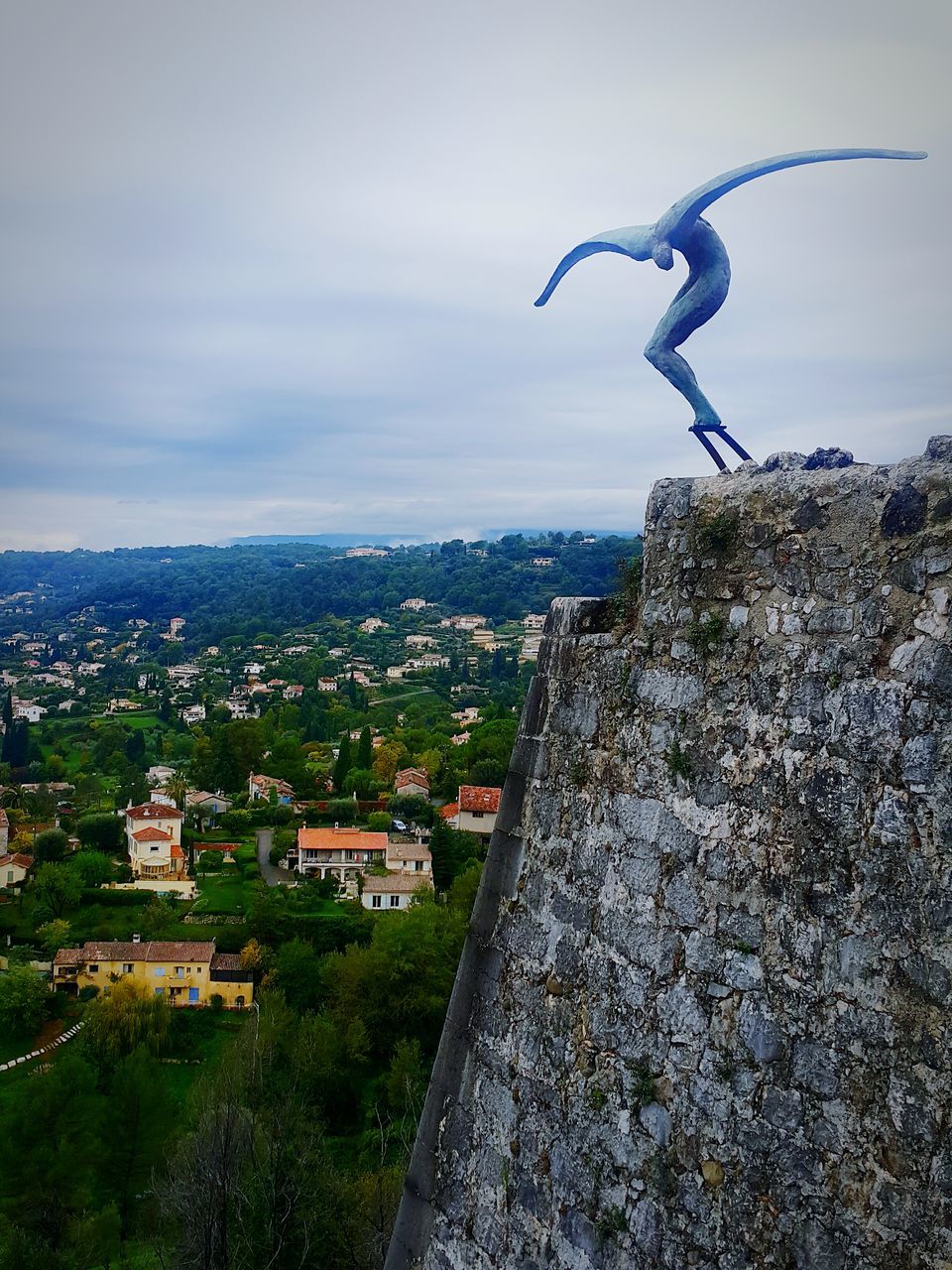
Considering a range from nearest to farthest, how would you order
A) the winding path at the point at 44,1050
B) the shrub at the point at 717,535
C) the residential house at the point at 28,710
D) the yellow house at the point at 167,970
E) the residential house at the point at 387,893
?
the shrub at the point at 717,535
the winding path at the point at 44,1050
the yellow house at the point at 167,970
the residential house at the point at 387,893
the residential house at the point at 28,710

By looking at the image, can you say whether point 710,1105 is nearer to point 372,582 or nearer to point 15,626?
point 372,582

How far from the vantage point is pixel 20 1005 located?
3381cm

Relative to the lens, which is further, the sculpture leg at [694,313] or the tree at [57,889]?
the tree at [57,889]

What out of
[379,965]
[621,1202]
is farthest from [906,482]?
[379,965]

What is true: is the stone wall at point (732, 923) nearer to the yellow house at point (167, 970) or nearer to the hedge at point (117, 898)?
the yellow house at point (167, 970)

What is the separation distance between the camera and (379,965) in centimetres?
3141

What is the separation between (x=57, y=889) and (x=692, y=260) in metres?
47.9

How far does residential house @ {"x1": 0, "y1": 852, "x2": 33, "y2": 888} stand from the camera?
4684 cm

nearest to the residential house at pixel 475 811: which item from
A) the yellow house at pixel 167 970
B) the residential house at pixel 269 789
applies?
the yellow house at pixel 167 970

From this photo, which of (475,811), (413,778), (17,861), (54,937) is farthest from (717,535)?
(413,778)

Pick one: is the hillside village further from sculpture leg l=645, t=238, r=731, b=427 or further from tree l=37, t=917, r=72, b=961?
sculpture leg l=645, t=238, r=731, b=427

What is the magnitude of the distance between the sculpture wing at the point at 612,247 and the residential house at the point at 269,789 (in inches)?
2333

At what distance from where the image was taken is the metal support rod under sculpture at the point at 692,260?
3.46 m

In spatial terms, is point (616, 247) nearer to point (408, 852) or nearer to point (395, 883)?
point (395, 883)
